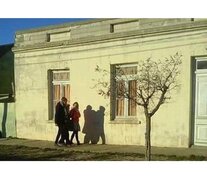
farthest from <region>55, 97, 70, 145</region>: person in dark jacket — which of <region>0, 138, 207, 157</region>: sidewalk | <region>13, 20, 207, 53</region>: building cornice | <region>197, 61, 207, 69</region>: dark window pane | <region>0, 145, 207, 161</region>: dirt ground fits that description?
<region>197, 61, 207, 69</region>: dark window pane

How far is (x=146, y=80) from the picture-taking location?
35.1ft

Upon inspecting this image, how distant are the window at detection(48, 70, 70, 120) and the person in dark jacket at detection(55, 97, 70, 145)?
30.9 inches

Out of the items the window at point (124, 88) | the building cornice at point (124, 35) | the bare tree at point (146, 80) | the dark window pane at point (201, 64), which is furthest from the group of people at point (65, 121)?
the dark window pane at point (201, 64)

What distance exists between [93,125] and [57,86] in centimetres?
190

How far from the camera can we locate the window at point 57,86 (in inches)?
517

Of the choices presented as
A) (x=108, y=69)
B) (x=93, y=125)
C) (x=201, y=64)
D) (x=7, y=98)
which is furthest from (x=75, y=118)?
(x=201, y=64)

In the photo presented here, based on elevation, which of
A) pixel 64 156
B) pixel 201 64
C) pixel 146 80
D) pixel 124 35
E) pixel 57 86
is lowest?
pixel 64 156

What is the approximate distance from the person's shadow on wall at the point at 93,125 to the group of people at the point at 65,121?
312 millimetres

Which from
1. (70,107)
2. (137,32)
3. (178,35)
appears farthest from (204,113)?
(70,107)

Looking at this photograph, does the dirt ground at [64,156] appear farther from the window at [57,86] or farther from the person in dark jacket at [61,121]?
the window at [57,86]

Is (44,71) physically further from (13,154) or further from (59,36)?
(13,154)

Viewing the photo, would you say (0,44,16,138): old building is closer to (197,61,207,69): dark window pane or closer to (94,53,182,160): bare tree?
(94,53,182,160): bare tree

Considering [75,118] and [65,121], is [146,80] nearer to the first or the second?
[75,118]

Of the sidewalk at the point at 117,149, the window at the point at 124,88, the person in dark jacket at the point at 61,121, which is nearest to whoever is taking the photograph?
the sidewalk at the point at 117,149
